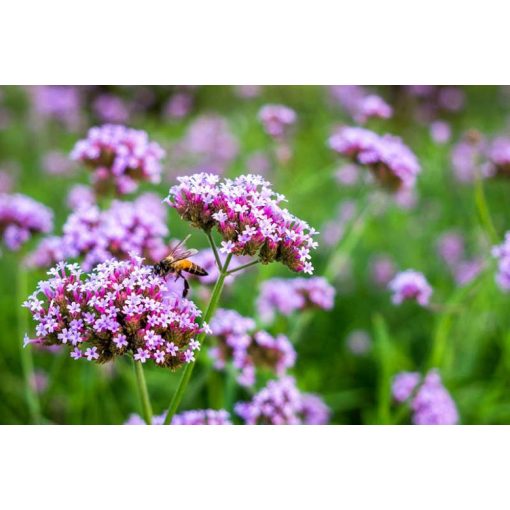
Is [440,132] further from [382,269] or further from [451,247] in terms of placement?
[382,269]

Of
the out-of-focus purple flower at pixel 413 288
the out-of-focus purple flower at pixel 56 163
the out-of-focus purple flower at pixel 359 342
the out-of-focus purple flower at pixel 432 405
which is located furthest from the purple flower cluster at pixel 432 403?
the out-of-focus purple flower at pixel 56 163

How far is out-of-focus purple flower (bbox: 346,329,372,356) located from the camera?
2.15 meters

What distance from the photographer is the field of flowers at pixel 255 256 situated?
43.5 inches

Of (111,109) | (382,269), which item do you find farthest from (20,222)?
(382,269)

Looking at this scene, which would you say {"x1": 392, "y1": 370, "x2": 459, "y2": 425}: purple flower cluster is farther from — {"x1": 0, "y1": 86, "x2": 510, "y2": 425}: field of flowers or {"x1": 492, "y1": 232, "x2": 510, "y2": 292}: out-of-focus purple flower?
{"x1": 492, "y1": 232, "x2": 510, "y2": 292}: out-of-focus purple flower

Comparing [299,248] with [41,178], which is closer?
[299,248]

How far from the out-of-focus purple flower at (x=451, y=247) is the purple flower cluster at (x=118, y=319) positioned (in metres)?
1.45

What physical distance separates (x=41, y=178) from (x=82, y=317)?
1.63 m

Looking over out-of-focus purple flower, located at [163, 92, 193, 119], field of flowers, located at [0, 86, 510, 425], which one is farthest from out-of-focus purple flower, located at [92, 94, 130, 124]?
out-of-focus purple flower, located at [163, 92, 193, 119]

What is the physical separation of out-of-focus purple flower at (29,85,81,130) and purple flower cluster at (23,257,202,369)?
1.08 meters
